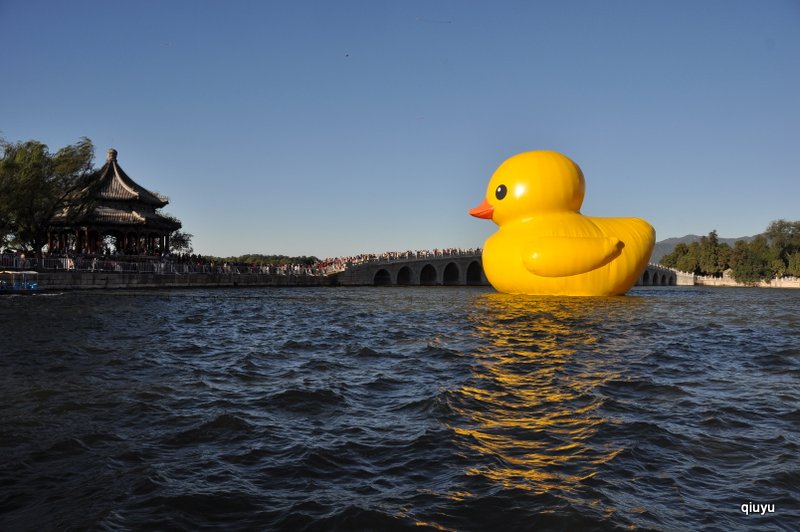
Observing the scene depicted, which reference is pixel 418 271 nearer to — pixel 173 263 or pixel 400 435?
pixel 173 263

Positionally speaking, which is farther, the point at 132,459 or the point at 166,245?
the point at 166,245

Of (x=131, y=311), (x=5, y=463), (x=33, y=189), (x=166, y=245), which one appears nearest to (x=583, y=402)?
(x=5, y=463)

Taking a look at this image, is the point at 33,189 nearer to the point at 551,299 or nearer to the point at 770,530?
the point at 551,299

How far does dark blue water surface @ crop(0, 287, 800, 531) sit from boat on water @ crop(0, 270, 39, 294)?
55.7ft

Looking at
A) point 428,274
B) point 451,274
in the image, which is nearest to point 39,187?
point 428,274

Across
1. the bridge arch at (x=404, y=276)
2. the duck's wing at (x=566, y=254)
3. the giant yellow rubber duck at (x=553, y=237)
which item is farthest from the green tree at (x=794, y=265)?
the duck's wing at (x=566, y=254)

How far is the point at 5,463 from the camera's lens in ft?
15.4

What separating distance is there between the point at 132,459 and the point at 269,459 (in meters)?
1.09

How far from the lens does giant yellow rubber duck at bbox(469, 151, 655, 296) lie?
20281 millimetres

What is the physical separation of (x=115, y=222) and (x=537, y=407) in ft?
129

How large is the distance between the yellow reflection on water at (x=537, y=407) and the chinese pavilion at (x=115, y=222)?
34.6 meters

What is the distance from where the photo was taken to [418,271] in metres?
62.9

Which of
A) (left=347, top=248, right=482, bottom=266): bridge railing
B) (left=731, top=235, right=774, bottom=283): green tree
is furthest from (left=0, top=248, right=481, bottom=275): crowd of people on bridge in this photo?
(left=731, top=235, right=774, bottom=283): green tree

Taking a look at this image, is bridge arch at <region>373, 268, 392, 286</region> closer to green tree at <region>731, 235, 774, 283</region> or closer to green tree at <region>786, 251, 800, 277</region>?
green tree at <region>731, 235, 774, 283</region>
